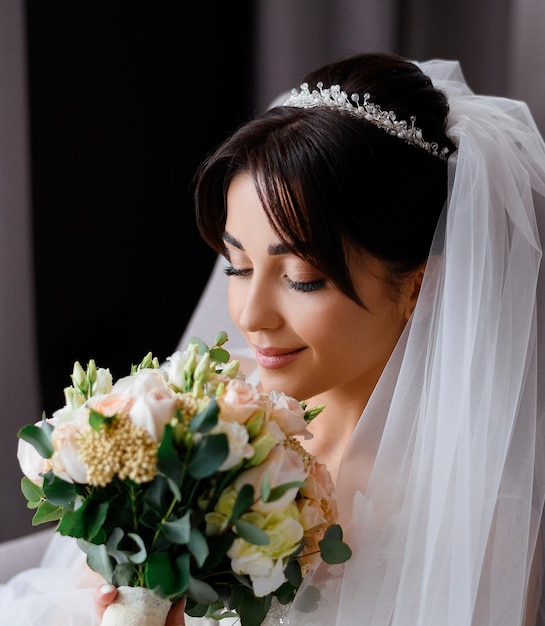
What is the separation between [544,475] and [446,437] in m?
0.19

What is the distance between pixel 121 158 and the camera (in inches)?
102

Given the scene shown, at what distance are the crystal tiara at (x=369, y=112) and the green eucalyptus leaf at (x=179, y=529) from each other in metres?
0.70

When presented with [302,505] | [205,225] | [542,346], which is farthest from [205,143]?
[302,505]

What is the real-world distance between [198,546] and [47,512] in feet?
0.90

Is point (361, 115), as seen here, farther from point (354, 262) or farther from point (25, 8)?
point (25, 8)

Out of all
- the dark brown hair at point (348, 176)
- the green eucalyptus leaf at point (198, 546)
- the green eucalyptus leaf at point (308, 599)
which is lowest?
the green eucalyptus leaf at point (308, 599)

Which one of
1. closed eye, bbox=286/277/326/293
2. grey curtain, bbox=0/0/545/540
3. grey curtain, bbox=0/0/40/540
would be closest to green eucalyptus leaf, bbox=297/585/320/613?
closed eye, bbox=286/277/326/293

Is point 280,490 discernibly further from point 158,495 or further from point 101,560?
point 101,560

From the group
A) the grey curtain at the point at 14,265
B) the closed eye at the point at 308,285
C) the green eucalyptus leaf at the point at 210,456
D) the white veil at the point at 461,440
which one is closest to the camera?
the green eucalyptus leaf at the point at 210,456

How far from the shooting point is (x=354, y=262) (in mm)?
1315

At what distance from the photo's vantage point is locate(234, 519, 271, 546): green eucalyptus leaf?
100 cm

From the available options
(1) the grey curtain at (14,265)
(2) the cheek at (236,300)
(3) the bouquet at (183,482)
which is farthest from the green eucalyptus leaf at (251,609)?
(1) the grey curtain at (14,265)

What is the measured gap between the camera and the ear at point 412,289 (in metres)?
1.38

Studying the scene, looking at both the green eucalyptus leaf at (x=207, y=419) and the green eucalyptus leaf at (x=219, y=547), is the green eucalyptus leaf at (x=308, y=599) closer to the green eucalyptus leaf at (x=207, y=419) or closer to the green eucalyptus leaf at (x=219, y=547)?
the green eucalyptus leaf at (x=219, y=547)
